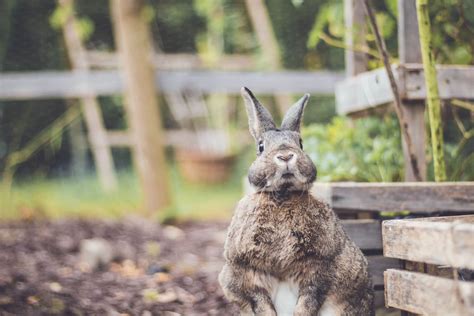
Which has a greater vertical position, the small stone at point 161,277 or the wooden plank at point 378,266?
the wooden plank at point 378,266

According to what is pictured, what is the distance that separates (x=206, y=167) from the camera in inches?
343

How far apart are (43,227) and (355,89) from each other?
3130 millimetres

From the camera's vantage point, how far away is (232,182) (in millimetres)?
8867

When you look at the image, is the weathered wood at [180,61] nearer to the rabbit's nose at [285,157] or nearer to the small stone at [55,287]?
the small stone at [55,287]

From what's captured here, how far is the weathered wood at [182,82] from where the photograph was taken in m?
6.02

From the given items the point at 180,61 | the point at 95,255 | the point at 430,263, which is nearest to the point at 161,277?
the point at 95,255

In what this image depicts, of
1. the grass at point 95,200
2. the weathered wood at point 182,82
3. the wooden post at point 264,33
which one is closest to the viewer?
the grass at point 95,200

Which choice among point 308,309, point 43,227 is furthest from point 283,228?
point 43,227

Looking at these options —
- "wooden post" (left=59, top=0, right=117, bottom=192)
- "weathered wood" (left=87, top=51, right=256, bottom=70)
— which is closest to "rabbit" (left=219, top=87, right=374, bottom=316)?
"wooden post" (left=59, top=0, right=117, bottom=192)

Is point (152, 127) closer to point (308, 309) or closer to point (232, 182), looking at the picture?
point (232, 182)

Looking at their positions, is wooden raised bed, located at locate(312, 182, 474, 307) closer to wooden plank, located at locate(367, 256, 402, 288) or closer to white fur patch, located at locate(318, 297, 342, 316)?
wooden plank, located at locate(367, 256, 402, 288)

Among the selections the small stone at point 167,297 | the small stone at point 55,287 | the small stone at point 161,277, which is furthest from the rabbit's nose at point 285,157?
the small stone at point 161,277

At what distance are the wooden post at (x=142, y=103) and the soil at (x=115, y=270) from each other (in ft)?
1.11

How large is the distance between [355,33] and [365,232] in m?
1.27
